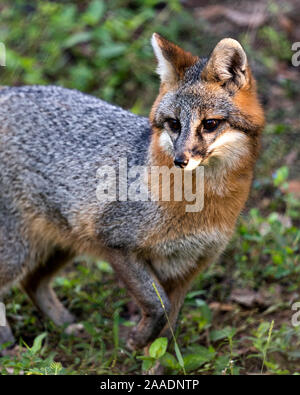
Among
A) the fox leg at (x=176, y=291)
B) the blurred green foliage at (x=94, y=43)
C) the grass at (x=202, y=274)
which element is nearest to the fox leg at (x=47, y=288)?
the grass at (x=202, y=274)

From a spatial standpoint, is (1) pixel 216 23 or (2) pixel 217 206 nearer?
(2) pixel 217 206

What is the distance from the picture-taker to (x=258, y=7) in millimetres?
9031

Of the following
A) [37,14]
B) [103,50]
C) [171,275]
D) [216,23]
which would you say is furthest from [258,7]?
[171,275]

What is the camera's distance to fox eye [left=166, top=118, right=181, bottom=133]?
431 cm

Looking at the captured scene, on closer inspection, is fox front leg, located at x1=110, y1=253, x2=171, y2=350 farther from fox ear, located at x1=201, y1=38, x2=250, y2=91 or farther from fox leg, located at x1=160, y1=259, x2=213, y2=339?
fox ear, located at x1=201, y1=38, x2=250, y2=91

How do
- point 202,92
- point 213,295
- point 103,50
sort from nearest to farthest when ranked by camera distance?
point 202,92
point 213,295
point 103,50

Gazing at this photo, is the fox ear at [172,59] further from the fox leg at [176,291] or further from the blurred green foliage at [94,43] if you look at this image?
the blurred green foliage at [94,43]

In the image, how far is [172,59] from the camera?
4473 millimetres

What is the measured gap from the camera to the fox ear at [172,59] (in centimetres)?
448

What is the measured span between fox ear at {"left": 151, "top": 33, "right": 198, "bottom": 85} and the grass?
6.28ft

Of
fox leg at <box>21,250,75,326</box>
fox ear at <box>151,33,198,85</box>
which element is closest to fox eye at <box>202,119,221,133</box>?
fox ear at <box>151,33,198,85</box>

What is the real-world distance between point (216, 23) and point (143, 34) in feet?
3.59

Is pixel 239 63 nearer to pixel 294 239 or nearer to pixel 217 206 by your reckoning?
pixel 217 206

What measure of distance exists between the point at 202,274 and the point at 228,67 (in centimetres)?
235
